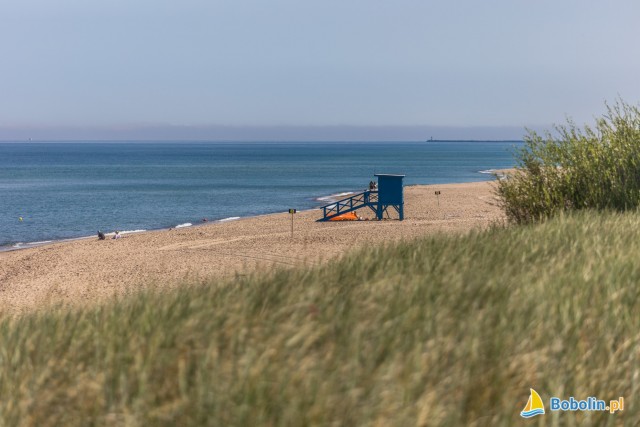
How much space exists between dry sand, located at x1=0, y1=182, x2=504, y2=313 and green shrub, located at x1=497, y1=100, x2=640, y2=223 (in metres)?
0.98

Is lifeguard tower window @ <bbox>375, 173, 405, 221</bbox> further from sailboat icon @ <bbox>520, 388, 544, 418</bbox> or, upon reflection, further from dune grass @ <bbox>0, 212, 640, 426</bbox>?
sailboat icon @ <bbox>520, 388, 544, 418</bbox>

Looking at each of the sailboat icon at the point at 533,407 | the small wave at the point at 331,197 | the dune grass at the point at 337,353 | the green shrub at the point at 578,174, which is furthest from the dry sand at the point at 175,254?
the small wave at the point at 331,197

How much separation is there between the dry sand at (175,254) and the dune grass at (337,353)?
1083 centimetres

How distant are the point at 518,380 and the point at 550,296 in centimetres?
141

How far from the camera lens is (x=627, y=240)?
28.1 ft

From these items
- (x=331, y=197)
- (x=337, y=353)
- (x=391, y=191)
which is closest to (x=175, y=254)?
(x=391, y=191)

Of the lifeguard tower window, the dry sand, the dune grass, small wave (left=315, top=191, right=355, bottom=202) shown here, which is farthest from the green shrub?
small wave (left=315, top=191, right=355, bottom=202)

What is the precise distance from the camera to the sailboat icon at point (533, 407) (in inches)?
165

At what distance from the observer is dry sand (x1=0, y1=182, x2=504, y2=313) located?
20.6 meters

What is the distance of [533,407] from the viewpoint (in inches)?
167

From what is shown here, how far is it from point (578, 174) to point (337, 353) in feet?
43.9

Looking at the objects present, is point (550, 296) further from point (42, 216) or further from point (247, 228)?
point (42, 216)
